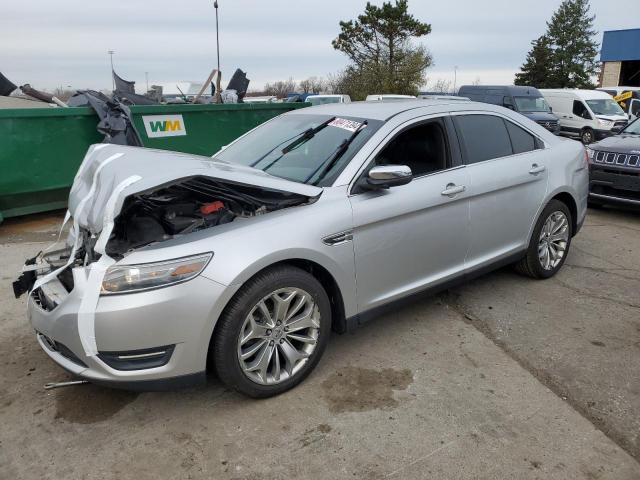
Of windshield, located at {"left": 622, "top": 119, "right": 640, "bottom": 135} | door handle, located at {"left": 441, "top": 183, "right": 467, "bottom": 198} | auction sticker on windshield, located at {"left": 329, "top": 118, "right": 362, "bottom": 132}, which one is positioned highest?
auction sticker on windshield, located at {"left": 329, "top": 118, "right": 362, "bottom": 132}

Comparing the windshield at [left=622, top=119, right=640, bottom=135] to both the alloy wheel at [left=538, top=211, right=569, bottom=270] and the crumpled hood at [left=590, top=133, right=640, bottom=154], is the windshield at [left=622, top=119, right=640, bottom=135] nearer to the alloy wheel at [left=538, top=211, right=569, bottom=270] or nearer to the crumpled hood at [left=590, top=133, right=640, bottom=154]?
the crumpled hood at [left=590, top=133, right=640, bottom=154]

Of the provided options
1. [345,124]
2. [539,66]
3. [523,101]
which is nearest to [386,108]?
[345,124]

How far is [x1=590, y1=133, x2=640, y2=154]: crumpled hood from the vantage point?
7.05m

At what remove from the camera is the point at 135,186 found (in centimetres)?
259

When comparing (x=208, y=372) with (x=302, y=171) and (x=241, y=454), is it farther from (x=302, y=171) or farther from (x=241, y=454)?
(x=302, y=171)

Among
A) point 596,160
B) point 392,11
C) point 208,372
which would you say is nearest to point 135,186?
point 208,372

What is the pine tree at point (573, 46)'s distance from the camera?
48.9 m

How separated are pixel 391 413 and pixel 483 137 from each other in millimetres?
2303

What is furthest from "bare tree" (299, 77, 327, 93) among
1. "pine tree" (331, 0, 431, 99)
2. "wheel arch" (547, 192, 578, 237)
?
"wheel arch" (547, 192, 578, 237)

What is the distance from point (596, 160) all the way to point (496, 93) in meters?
13.1

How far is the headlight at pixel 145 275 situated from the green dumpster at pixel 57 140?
17.0ft

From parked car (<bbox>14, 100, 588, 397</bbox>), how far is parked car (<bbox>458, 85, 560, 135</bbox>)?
15.9m

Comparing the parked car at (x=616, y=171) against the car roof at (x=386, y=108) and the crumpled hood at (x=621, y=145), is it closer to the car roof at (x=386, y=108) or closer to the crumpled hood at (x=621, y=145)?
the crumpled hood at (x=621, y=145)

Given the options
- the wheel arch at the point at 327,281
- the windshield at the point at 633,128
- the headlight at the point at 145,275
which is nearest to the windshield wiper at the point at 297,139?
the wheel arch at the point at 327,281
